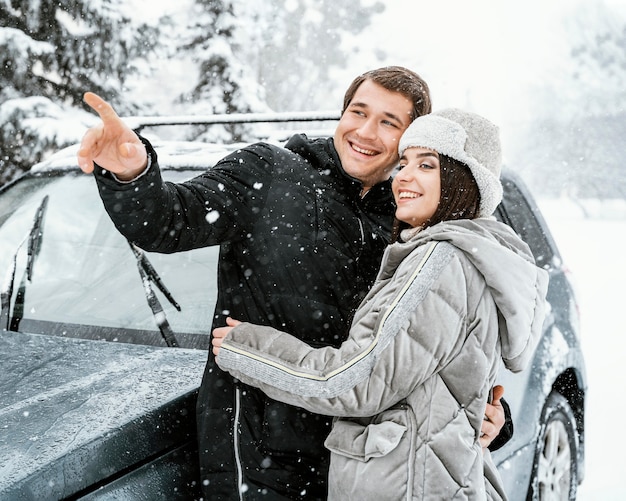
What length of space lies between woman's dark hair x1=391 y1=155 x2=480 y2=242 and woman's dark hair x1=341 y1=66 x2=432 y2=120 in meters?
0.36

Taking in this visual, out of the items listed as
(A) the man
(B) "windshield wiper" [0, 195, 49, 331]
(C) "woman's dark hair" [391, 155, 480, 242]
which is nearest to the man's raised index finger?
(A) the man

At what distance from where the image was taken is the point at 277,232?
186cm

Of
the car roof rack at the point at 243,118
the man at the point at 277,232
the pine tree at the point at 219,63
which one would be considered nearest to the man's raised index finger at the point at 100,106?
the man at the point at 277,232

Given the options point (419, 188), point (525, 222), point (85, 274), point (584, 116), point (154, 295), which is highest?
point (419, 188)

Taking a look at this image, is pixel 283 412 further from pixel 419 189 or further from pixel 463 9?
pixel 463 9

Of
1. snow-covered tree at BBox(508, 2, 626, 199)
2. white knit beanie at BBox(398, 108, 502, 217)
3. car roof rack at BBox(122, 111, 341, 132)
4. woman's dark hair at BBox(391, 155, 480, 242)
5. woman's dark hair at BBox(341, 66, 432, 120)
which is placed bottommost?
snow-covered tree at BBox(508, 2, 626, 199)

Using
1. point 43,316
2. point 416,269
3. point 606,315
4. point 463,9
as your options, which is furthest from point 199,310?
point 463,9

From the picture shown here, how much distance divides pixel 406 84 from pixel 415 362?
97 centimetres

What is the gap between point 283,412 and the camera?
67.7 inches

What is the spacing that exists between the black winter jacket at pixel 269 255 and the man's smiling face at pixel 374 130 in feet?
0.17

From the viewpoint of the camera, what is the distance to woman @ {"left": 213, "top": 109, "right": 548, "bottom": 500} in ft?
4.88

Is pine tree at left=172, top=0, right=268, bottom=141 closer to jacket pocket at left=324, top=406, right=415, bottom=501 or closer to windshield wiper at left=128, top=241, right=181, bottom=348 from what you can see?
windshield wiper at left=128, top=241, right=181, bottom=348

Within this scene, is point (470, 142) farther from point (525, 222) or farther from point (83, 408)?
point (525, 222)

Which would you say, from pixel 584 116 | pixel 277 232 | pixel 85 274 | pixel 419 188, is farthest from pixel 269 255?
pixel 584 116
